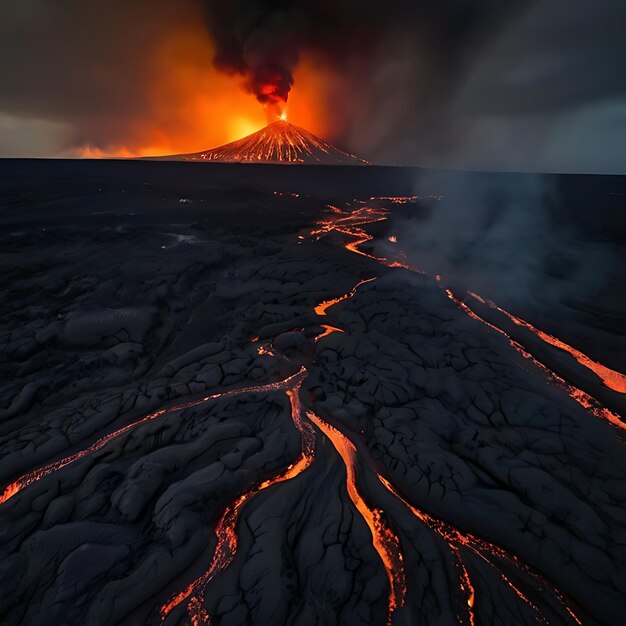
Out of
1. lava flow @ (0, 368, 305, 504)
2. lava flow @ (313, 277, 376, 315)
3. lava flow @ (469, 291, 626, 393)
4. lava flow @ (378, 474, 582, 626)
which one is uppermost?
lava flow @ (469, 291, 626, 393)

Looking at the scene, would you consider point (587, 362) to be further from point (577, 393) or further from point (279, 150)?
point (279, 150)

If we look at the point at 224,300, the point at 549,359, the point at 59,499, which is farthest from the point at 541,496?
the point at 224,300

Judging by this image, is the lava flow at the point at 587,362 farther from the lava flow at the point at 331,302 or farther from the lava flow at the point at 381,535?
the lava flow at the point at 381,535

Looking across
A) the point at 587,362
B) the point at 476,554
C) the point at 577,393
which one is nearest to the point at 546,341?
the point at 587,362

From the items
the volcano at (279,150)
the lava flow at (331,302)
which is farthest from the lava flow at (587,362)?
the volcano at (279,150)

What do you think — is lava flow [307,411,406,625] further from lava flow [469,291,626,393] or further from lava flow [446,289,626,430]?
lava flow [469,291,626,393]

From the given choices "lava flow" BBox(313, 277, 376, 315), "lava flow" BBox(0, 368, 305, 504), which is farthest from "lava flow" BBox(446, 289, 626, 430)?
"lava flow" BBox(0, 368, 305, 504)
